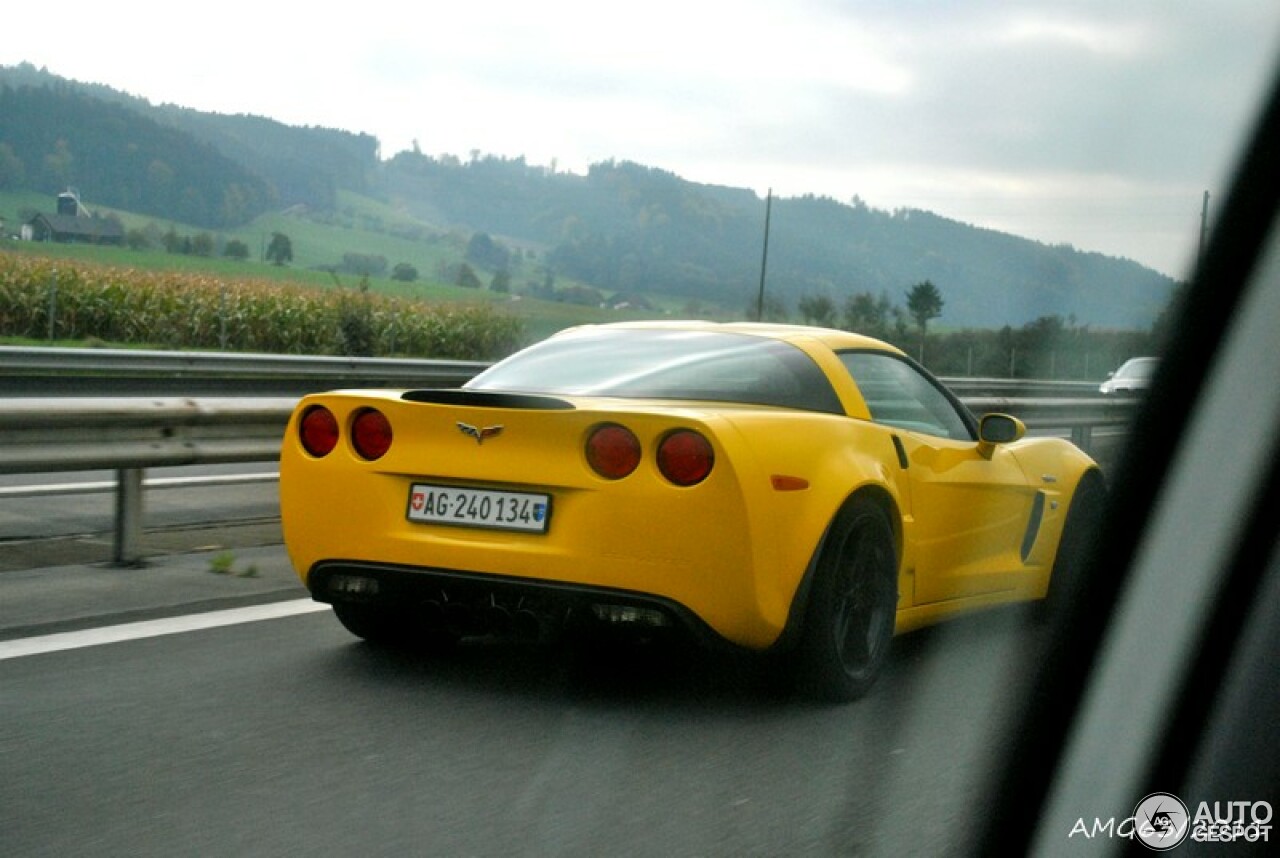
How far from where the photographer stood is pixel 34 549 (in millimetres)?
7918

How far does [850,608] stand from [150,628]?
2.62 m

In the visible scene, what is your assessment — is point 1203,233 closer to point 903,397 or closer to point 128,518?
point 903,397

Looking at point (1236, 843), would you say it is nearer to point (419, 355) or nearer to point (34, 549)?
point (34, 549)

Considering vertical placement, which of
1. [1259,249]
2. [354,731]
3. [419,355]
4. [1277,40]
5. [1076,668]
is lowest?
[419,355]

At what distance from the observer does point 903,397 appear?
21.0 ft

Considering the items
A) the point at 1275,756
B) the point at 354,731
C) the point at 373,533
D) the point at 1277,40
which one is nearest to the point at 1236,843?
the point at 1275,756

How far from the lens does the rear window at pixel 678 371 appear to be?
5754mm

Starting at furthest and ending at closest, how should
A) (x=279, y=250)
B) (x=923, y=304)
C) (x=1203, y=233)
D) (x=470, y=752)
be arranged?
(x=279, y=250), (x=923, y=304), (x=470, y=752), (x=1203, y=233)

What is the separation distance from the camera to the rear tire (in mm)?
5305

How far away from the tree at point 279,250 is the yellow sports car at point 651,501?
56.1 m

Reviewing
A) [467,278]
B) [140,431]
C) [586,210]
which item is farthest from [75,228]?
[140,431]

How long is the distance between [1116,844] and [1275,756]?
13.6 inches

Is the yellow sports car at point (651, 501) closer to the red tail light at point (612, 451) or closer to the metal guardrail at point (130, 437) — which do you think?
the red tail light at point (612, 451)

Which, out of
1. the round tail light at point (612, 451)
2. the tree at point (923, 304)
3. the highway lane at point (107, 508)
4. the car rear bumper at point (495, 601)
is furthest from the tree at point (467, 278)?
the round tail light at point (612, 451)
